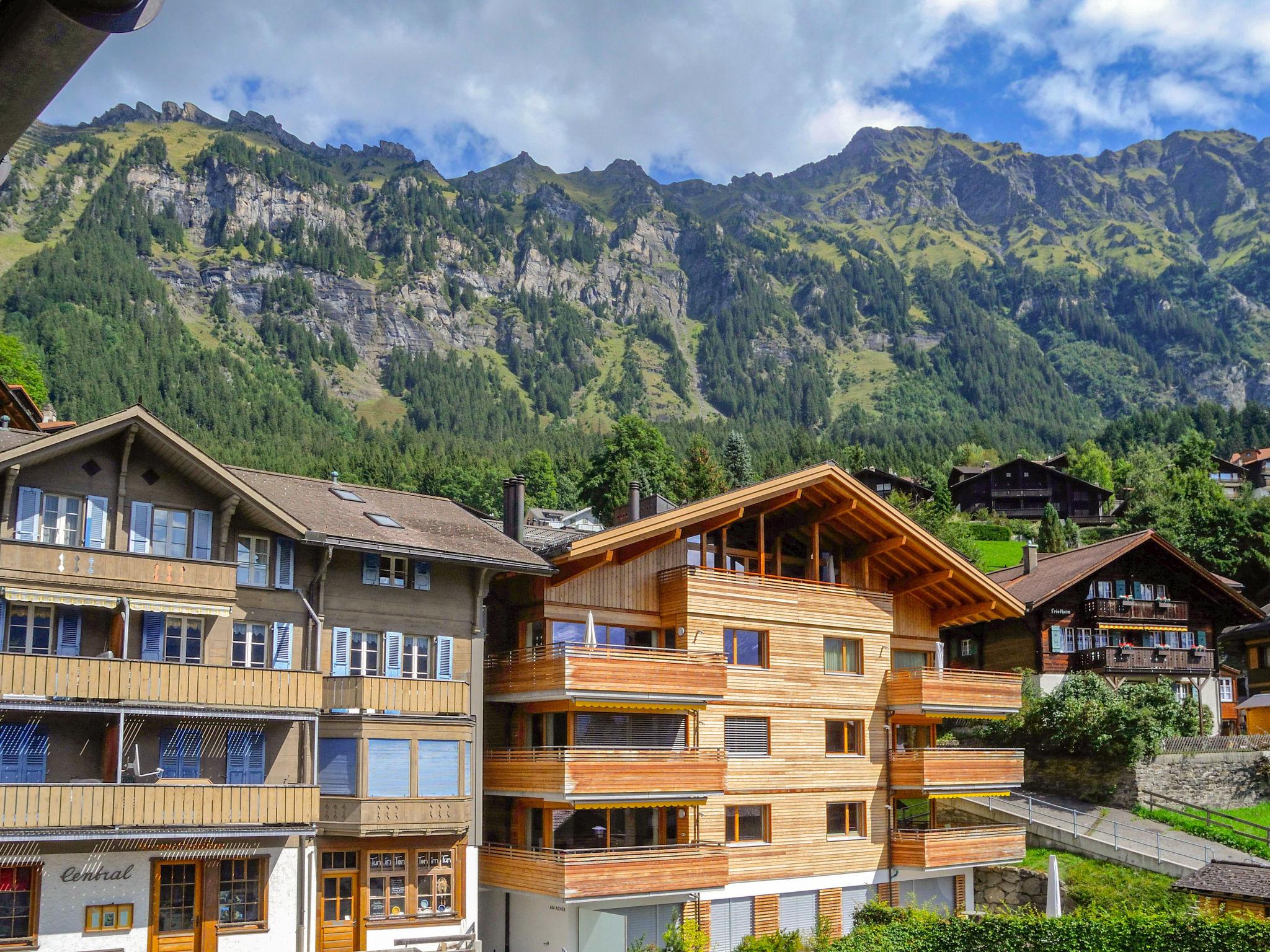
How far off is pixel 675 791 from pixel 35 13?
3807cm

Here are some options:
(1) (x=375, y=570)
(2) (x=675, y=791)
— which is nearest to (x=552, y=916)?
(2) (x=675, y=791)

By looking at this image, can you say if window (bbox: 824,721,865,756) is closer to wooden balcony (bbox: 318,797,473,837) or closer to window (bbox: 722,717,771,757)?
window (bbox: 722,717,771,757)

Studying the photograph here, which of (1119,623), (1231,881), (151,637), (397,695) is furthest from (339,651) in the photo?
(1119,623)

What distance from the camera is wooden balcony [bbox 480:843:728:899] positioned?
3688 cm

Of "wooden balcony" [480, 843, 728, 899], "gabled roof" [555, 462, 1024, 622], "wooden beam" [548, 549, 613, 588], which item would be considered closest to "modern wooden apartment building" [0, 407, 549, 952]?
"wooden balcony" [480, 843, 728, 899]

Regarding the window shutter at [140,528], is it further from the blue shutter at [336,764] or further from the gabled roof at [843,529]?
the gabled roof at [843,529]

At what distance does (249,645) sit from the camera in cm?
3531

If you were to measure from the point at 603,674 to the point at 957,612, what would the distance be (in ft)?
59.0

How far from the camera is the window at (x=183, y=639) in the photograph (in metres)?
33.6

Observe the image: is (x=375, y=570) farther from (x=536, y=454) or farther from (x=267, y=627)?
(x=536, y=454)

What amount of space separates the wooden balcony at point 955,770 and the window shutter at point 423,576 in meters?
18.6

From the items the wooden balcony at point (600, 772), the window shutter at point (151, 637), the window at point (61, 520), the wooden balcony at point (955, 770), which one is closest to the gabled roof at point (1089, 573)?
the wooden balcony at point (955, 770)

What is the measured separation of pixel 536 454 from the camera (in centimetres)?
19075

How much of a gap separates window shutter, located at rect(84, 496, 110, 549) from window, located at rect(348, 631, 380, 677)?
7.37 meters
